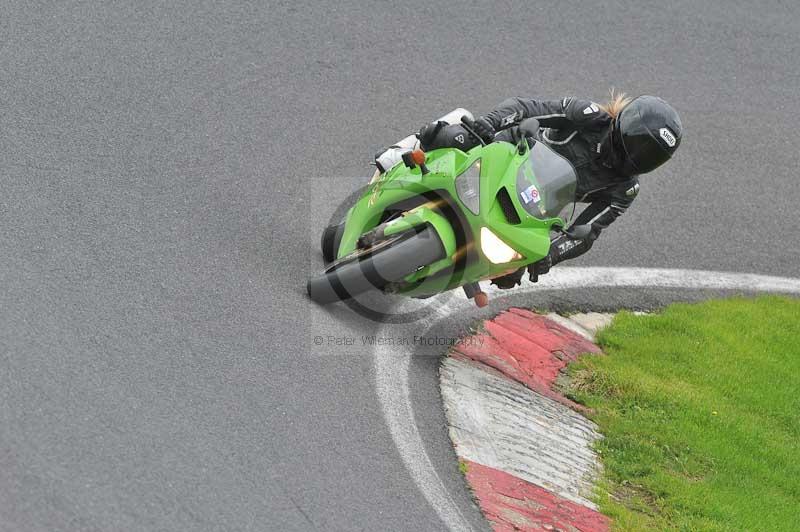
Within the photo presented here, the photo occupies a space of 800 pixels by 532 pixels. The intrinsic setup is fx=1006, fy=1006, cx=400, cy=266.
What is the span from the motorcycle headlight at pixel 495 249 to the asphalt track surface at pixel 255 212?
1068mm

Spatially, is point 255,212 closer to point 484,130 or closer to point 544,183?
point 484,130

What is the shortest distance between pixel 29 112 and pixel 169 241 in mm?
1816

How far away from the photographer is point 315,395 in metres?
Answer: 6.02

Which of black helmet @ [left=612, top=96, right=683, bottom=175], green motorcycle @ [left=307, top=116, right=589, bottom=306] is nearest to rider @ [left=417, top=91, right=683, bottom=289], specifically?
black helmet @ [left=612, top=96, right=683, bottom=175]

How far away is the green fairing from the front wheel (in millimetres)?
85

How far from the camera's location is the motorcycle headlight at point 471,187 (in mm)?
6316

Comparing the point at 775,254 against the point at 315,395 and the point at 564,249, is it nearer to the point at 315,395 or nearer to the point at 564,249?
the point at 564,249

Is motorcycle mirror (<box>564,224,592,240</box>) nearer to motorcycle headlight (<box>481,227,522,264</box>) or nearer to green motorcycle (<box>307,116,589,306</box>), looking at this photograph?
green motorcycle (<box>307,116,589,306</box>)

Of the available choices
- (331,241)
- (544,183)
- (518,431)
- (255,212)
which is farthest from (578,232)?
(255,212)

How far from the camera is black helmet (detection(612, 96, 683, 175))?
678 cm

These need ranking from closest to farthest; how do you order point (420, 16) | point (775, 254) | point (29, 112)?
point (29, 112)
point (775, 254)
point (420, 16)

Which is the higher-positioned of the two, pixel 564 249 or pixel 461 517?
pixel 564 249

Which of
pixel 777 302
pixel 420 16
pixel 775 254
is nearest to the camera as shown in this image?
pixel 777 302

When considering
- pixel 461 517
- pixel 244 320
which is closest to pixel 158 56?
pixel 244 320
